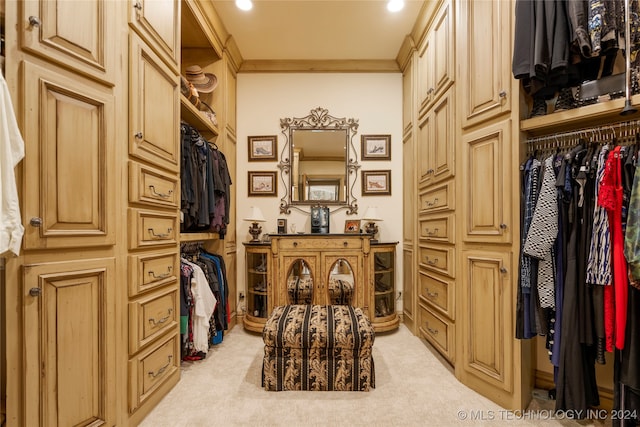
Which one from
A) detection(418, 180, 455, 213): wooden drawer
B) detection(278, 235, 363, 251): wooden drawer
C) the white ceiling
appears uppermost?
the white ceiling

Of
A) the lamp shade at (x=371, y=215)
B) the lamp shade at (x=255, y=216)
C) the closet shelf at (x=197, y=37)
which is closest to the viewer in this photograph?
the closet shelf at (x=197, y=37)

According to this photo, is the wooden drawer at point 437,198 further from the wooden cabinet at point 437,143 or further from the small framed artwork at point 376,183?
the small framed artwork at point 376,183

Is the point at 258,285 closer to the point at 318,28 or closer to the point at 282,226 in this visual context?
the point at 282,226

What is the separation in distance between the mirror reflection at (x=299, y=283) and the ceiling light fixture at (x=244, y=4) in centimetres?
226

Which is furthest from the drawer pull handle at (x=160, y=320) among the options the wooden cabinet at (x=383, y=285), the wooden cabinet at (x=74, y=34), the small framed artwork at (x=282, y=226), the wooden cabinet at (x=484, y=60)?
the wooden cabinet at (x=484, y=60)

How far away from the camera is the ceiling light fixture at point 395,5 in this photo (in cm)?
269

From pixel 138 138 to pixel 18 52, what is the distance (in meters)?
0.57

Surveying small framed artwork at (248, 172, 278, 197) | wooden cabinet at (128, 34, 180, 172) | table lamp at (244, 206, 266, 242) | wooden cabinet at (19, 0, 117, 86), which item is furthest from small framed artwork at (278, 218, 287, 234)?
wooden cabinet at (19, 0, 117, 86)

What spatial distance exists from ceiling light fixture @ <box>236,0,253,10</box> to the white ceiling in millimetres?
47

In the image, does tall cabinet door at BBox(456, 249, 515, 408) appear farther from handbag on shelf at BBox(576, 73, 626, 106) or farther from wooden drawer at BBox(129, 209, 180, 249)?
wooden drawer at BBox(129, 209, 180, 249)

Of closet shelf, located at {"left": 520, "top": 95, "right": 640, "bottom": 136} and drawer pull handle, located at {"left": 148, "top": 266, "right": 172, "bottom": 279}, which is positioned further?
drawer pull handle, located at {"left": 148, "top": 266, "right": 172, "bottom": 279}

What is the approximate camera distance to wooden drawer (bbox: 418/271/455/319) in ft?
7.50

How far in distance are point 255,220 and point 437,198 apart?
1803mm

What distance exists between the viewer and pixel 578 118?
62.1 inches
